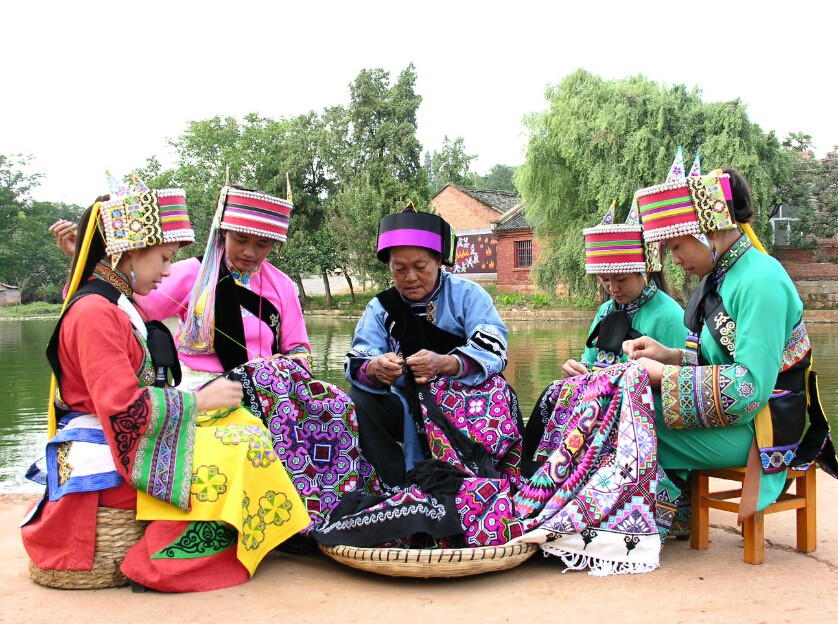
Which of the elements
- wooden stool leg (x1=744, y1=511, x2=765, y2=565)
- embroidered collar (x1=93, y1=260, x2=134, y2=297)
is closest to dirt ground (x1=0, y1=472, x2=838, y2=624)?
wooden stool leg (x1=744, y1=511, x2=765, y2=565)

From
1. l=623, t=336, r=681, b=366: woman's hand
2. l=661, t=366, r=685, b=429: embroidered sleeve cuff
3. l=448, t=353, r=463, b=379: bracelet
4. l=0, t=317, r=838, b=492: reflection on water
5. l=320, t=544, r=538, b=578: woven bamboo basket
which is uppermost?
l=623, t=336, r=681, b=366: woman's hand

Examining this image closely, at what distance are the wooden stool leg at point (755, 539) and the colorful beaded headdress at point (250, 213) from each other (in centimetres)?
246

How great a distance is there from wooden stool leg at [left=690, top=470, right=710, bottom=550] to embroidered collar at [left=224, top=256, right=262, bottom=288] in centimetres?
231

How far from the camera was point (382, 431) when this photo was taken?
368 cm

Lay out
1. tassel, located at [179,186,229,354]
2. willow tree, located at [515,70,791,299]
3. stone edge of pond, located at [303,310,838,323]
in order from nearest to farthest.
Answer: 1. tassel, located at [179,186,229,354]
2. willow tree, located at [515,70,791,299]
3. stone edge of pond, located at [303,310,838,323]

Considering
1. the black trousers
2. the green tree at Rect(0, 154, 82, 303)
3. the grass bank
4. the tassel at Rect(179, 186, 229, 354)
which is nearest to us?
the black trousers

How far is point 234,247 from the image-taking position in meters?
3.85

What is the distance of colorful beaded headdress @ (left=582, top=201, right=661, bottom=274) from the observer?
4.00 meters

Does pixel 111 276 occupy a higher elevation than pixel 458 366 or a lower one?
higher

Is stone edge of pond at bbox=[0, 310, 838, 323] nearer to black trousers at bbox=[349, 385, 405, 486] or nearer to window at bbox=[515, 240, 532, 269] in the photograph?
window at bbox=[515, 240, 532, 269]

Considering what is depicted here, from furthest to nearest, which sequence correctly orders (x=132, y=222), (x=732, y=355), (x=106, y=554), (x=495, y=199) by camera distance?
(x=495, y=199), (x=732, y=355), (x=132, y=222), (x=106, y=554)

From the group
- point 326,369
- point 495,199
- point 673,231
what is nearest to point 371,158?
point 495,199

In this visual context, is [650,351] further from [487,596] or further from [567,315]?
[567,315]

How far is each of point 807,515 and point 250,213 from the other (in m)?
2.83
